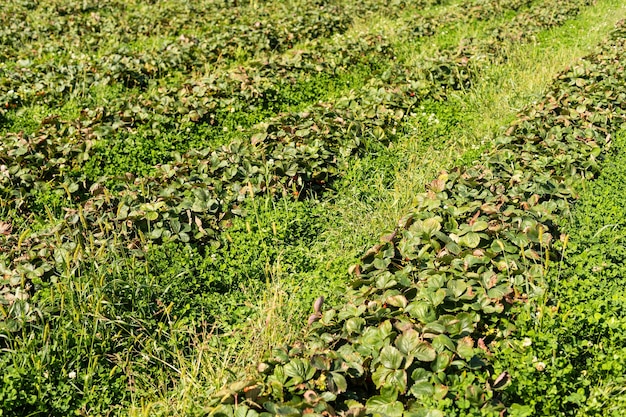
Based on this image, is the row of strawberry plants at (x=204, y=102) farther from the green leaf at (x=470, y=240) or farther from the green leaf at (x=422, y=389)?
the green leaf at (x=422, y=389)

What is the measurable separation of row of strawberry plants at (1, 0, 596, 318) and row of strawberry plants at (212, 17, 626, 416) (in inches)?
49.8

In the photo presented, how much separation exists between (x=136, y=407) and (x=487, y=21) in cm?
1076

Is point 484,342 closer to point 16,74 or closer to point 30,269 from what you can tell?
point 30,269

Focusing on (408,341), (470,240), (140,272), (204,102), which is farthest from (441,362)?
(204,102)

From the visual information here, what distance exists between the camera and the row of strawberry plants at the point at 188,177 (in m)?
4.49

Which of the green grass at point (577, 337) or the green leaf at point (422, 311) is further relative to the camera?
the green leaf at point (422, 311)

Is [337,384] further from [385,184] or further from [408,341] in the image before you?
[385,184]

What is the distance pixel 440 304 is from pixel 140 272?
199 cm

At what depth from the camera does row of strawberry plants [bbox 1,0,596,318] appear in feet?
14.7

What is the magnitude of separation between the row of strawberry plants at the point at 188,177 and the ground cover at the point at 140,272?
0.07 feet

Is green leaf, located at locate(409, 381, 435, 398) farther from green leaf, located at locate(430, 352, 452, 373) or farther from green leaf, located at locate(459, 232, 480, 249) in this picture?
green leaf, located at locate(459, 232, 480, 249)

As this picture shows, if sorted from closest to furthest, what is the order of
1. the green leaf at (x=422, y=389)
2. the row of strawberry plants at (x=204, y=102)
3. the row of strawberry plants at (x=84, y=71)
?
the green leaf at (x=422, y=389)
the row of strawberry plants at (x=204, y=102)
the row of strawberry plants at (x=84, y=71)

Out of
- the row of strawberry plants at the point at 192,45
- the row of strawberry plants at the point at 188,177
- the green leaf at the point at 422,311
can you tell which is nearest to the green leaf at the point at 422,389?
the green leaf at the point at 422,311

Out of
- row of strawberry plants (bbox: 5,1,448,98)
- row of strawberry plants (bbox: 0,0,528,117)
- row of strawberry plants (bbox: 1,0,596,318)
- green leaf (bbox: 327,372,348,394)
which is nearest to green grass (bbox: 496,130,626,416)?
green leaf (bbox: 327,372,348,394)
